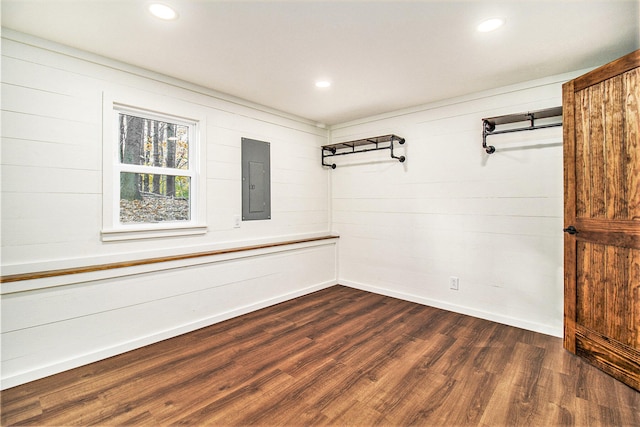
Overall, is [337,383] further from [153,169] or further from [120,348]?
[153,169]

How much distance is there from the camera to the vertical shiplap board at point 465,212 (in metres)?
2.90

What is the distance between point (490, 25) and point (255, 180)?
8.58 feet

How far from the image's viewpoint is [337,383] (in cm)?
211

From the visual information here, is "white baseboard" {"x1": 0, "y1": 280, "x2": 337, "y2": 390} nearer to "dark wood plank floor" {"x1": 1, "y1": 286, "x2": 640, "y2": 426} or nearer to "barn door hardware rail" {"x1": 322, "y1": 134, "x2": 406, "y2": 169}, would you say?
"dark wood plank floor" {"x1": 1, "y1": 286, "x2": 640, "y2": 426}

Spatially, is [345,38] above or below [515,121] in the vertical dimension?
above

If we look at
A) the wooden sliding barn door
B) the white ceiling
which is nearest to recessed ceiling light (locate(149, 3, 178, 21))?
the white ceiling

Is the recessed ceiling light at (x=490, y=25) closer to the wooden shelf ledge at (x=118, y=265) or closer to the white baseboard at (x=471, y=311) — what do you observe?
the white baseboard at (x=471, y=311)

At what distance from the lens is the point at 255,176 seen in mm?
3635

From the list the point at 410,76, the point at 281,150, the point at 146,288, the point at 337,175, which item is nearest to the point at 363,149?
the point at 337,175

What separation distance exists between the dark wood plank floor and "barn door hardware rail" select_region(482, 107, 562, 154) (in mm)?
1899

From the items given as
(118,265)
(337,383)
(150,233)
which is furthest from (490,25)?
(118,265)

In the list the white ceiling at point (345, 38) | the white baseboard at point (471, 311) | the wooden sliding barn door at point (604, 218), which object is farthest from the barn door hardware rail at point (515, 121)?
the white baseboard at point (471, 311)

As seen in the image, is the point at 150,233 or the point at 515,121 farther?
the point at 515,121

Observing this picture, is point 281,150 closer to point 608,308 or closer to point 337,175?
point 337,175
